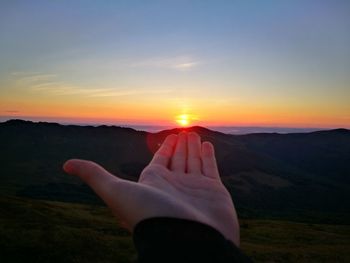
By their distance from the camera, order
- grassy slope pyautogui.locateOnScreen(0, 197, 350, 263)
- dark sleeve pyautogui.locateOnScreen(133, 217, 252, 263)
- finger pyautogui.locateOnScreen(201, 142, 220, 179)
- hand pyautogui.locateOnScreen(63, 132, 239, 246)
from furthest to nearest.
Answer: grassy slope pyautogui.locateOnScreen(0, 197, 350, 263) < finger pyautogui.locateOnScreen(201, 142, 220, 179) < hand pyautogui.locateOnScreen(63, 132, 239, 246) < dark sleeve pyautogui.locateOnScreen(133, 217, 252, 263)

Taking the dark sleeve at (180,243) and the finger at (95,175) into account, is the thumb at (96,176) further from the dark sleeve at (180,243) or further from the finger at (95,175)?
the dark sleeve at (180,243)

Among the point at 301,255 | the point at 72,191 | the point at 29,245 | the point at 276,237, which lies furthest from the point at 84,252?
the point at 72,191

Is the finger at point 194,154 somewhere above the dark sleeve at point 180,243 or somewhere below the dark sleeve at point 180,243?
above

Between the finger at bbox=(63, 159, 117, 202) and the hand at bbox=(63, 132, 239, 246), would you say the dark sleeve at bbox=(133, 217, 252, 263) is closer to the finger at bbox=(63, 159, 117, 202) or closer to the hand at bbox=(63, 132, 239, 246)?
the hand at bbox=(63, 132, 239, 246)

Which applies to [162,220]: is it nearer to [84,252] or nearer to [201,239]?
[201,239]

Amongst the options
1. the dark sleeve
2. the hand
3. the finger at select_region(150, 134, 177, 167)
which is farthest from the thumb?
the finger at select_region(150, 134, 177, 167)

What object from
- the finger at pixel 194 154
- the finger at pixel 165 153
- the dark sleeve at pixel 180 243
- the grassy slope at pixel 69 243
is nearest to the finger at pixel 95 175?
the dark sleeve at pixel 180 243
